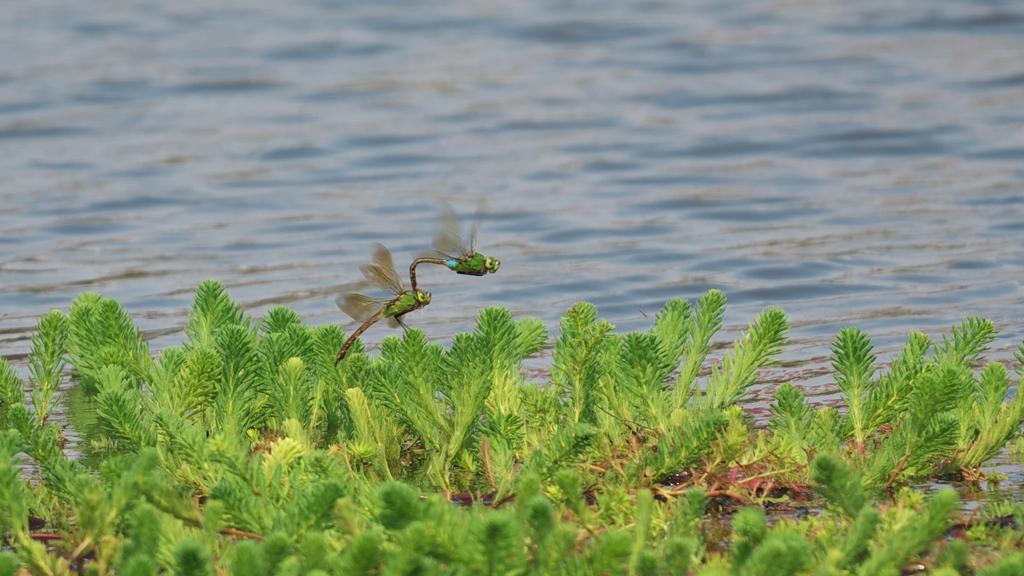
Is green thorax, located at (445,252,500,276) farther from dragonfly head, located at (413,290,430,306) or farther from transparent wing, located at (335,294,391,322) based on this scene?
transparent wing, located at (335,294,391,322)

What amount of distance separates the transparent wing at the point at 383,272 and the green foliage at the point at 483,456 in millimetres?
362

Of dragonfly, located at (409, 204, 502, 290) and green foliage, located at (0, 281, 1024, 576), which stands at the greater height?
dragonfly, located at (409, 204, 502, 290)

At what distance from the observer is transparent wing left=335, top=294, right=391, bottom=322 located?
5367 millimetres

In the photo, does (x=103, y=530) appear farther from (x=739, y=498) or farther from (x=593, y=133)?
(x=593, y=133)

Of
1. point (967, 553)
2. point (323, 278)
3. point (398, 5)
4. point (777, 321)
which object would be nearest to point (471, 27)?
point (398, 5)

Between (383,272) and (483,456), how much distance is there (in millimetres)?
1129

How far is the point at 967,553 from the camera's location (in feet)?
12.3

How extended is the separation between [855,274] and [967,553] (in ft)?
20.4

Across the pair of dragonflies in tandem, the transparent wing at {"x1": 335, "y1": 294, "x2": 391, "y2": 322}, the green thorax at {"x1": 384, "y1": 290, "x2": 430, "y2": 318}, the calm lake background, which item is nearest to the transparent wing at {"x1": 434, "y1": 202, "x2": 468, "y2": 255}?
the pair of dragonflies in tandem

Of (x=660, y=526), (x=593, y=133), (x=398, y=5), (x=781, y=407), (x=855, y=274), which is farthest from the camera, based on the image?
(x=398, y=5)

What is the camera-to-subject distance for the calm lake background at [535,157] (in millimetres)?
9578

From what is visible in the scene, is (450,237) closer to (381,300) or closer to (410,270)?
(410,270)

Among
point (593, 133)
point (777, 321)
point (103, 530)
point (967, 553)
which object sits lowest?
point (967, 553)

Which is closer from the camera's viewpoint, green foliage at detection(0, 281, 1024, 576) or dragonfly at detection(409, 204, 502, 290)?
green foliage at detection(0, 281, 1024, 576)
